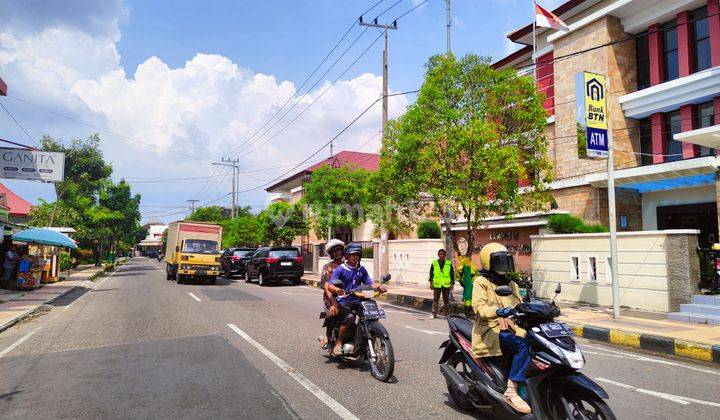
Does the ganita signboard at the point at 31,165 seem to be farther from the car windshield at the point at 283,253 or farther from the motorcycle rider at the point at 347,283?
the motorcycle rider at the point at 347,283

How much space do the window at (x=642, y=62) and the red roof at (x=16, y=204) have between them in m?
50.0

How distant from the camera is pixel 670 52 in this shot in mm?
16812

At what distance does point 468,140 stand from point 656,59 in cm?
906


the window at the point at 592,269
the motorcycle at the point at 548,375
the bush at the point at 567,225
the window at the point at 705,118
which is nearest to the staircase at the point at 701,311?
the window at the point at 592,269

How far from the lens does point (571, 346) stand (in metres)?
3.47

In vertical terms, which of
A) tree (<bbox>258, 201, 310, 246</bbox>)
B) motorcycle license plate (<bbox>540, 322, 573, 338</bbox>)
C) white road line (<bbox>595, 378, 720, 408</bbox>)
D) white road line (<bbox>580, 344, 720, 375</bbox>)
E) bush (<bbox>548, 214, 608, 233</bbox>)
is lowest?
white road line (<bbox>580, 344, 720, 375</bbox>)

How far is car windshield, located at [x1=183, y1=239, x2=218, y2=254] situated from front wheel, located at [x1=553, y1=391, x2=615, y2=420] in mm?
20848

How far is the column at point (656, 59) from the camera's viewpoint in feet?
55.4

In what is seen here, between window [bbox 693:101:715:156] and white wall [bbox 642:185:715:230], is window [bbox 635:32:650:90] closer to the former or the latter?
window [bbox 693:101:715:156]

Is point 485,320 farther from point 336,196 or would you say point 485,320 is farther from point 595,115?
point 336,196

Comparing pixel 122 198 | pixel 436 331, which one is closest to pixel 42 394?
pixel 436 331

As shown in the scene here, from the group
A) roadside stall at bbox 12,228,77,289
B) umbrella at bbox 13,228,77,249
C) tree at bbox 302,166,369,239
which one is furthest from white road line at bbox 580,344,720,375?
tree at bbox 302,166,369,239

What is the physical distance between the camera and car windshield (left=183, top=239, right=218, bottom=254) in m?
22.4

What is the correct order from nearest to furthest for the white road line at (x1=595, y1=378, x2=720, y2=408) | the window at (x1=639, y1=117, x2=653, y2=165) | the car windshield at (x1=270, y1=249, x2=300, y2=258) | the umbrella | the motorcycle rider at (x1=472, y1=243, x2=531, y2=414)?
1. the motorcycle rider at (x1=472, y1=243, x2=531, y2=414)
2. the white road line at (x1=595, y1=378, x2=720, y2=408)
3. the window at (x1=639, y1=117, x2=653, y2=165)
4. the umbrella
5. the car windshield at (x1=270, y1=249, x2=300, y2=258)
